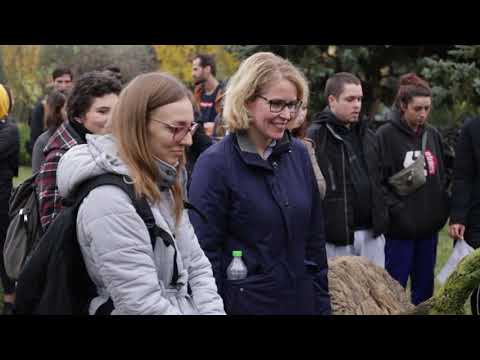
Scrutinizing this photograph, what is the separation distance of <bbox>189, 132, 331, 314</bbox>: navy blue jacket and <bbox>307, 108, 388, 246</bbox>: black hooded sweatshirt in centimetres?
270

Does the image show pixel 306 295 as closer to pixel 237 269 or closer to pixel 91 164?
pixel 237 269

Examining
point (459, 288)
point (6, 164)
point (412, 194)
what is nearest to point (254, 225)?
point (459, 288)

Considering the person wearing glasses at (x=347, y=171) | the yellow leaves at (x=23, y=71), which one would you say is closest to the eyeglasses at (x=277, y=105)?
the person wearing glasses at (x=347, y=171)

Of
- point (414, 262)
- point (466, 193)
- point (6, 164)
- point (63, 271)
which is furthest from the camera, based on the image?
point (414, 262)

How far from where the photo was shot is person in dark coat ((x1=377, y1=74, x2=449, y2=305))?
7.29 m

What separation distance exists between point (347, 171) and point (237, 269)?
3.03 m

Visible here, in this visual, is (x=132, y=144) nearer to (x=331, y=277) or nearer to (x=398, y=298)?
(x=331, y=277)

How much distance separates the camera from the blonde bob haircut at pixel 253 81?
4023 mm

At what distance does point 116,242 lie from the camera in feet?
9.29

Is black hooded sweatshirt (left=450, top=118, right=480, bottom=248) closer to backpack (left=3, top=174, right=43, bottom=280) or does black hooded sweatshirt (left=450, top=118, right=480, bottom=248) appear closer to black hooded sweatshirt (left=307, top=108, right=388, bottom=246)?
black hooded sweatshirt (left=307, top=108, right=388, bottom=246)

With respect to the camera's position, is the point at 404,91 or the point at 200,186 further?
the point at 404,91

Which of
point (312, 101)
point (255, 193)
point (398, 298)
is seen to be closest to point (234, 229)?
point (255, 193)

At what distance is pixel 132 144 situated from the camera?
297 centimetres
